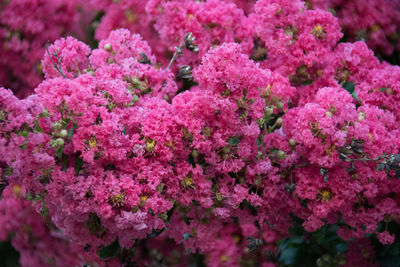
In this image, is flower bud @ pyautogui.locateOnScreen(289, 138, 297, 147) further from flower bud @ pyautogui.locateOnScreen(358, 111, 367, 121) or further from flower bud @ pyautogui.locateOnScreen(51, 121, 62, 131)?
flower bud @ pyautogui.locateOnScreen(51, 121, 62, 131)

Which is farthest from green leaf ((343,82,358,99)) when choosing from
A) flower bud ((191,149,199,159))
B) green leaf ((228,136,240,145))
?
flower bud ((191,149,199,159))

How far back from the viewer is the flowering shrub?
1.11 meters

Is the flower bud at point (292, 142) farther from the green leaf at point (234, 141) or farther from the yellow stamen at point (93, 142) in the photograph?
the yellow stamen at point (93, 142)

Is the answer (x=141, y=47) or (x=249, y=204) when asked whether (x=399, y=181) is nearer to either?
(x=249, y=204)

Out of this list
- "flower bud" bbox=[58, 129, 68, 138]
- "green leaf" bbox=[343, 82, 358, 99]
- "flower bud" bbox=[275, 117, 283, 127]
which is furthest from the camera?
"green leaf" bbox=[343, 82, 358, 99]

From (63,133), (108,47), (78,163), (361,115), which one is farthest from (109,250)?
(361,115)

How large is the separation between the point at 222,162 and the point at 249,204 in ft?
0.58

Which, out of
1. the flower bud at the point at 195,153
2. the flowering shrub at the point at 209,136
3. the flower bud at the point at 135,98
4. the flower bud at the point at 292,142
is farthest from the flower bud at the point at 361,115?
the flower bud at the point at 135,98

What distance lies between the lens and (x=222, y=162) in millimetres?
1221

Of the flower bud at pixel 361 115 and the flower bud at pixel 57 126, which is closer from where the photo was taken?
the flower bud at pixel 57 126

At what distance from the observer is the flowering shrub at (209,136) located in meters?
1.11

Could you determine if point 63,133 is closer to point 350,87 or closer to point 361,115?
point 361,115

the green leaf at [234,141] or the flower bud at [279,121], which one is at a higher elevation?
the flower bud at [279,121]

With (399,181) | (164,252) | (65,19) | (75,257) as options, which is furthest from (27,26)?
(399,181)
